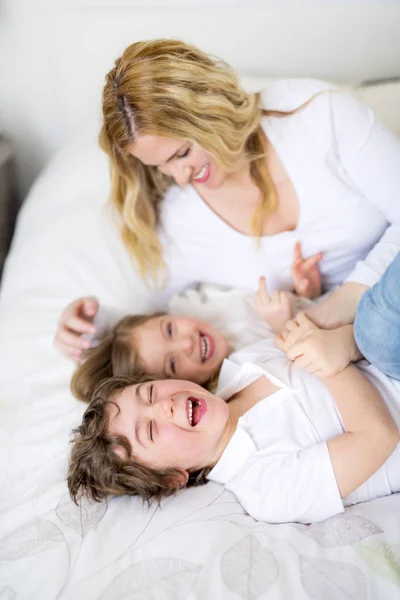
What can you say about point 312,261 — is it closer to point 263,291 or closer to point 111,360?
point 263,291

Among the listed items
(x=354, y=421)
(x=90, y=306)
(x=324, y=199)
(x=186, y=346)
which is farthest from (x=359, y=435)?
(x=90, y=306)

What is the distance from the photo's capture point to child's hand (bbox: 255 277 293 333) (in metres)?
1.34

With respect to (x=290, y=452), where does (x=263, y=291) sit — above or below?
above

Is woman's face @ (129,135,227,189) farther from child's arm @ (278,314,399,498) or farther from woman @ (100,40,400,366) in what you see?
child's arm @ (278,314,399,498)

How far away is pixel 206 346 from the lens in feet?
4.48

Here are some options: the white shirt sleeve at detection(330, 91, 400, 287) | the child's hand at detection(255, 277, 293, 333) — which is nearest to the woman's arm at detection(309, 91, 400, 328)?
the white shirt sleeve at detection(330, 91, 400, 287)

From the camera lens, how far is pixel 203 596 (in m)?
0.87

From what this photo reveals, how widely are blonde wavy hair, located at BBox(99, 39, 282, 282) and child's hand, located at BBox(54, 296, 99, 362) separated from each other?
0.99 feet

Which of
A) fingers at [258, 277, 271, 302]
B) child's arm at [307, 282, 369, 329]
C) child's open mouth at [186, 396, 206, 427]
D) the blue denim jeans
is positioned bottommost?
child's open mouth at [186, 396, 206, 427]

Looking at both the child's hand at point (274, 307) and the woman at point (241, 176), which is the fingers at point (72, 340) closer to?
the woman at point (241, 176)

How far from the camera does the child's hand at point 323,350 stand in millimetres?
1103

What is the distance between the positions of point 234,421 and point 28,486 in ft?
1.33

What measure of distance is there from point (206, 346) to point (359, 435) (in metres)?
0.43

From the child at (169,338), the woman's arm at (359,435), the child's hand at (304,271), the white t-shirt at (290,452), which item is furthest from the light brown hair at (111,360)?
the woman's arm at (359,435)
